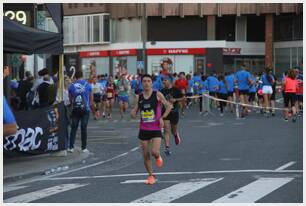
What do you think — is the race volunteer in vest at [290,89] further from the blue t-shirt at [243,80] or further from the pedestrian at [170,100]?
the pedestrian at [170,100]

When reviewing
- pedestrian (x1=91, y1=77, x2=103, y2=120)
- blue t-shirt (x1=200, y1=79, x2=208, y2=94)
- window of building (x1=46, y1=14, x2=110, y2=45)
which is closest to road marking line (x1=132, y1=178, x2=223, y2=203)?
pedestrian (x1=91, y1=77, x2=103, y2=120)

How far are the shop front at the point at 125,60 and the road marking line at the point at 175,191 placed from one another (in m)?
48.6

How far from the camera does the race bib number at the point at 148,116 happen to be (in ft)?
36.0

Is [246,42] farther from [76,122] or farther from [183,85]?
[76,122]

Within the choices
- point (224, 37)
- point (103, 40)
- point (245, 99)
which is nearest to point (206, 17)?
point (224, 37)

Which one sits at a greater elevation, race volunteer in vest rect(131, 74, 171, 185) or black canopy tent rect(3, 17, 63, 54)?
black canopy tent rect(3, 17, 63, 54)

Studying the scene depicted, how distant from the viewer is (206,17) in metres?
58.7

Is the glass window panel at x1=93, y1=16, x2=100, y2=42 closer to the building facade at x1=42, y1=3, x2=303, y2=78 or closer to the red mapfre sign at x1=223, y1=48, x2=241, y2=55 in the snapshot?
the building facade at x1=42, y1=3, x2=303, y2=78

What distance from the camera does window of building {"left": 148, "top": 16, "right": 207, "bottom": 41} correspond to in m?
58.8

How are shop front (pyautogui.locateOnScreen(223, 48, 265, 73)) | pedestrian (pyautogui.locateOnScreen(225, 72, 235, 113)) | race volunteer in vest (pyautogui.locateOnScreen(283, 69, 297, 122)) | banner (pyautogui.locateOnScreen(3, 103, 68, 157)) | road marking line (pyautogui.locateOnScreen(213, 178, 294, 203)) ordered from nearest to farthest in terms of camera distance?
road marking line (pyautogui.locateOnScreen(213, 178, 294, 203))
banner (pyautogui.locateOnScreen(3, 103, 68, 157))
race volunteer in vest (pyautogui.locateOnScreen(283, 69, 297, 122))
pedestrian (pyautogui.locateOnScreen(225, 72, 235, 113))
shop front (pyautogui.locateOnScreen(223, 48, 265, 73))

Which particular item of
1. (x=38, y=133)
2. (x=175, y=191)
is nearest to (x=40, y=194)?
(x=175, y=191)

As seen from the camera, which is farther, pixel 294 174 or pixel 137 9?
pixel 137 9

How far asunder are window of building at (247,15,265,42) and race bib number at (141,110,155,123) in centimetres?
5012

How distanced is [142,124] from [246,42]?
49.8m
